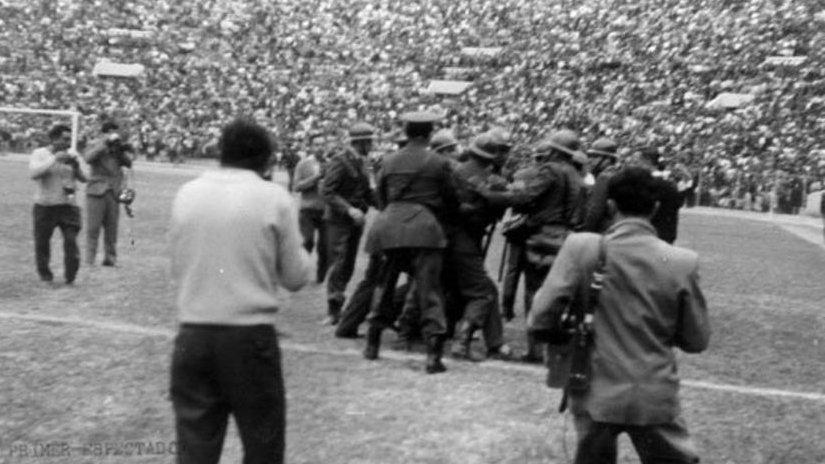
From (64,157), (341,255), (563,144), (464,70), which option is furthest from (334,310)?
(464,70)

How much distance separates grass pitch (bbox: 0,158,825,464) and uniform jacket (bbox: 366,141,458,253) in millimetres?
943

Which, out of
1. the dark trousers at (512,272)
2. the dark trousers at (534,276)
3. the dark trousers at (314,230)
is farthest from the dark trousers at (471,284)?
the dark trousers at (314,230)

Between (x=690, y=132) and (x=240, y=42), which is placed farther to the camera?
(x=240, y=42)

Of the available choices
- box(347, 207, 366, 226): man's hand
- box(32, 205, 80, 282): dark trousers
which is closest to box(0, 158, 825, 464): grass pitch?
box(32, 205, 80, 282): dark trousers

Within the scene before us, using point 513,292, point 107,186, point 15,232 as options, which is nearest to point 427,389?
point 513,292

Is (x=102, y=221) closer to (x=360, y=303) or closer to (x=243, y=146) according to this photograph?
(x=360, y=303)

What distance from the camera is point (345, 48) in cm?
4109

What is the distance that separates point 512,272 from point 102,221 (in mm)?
5193

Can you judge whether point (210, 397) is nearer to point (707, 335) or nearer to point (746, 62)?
point (707, 335)

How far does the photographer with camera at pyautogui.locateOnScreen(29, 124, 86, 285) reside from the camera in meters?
13.4

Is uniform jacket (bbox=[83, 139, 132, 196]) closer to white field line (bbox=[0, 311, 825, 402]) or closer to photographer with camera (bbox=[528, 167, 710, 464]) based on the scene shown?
white field line (bbox=[0, 311, 825, 402])

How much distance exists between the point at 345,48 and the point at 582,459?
36.0m

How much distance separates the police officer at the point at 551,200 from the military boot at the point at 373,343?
1.09 m

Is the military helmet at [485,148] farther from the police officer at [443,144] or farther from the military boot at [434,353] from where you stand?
the military boot at [434,353]
